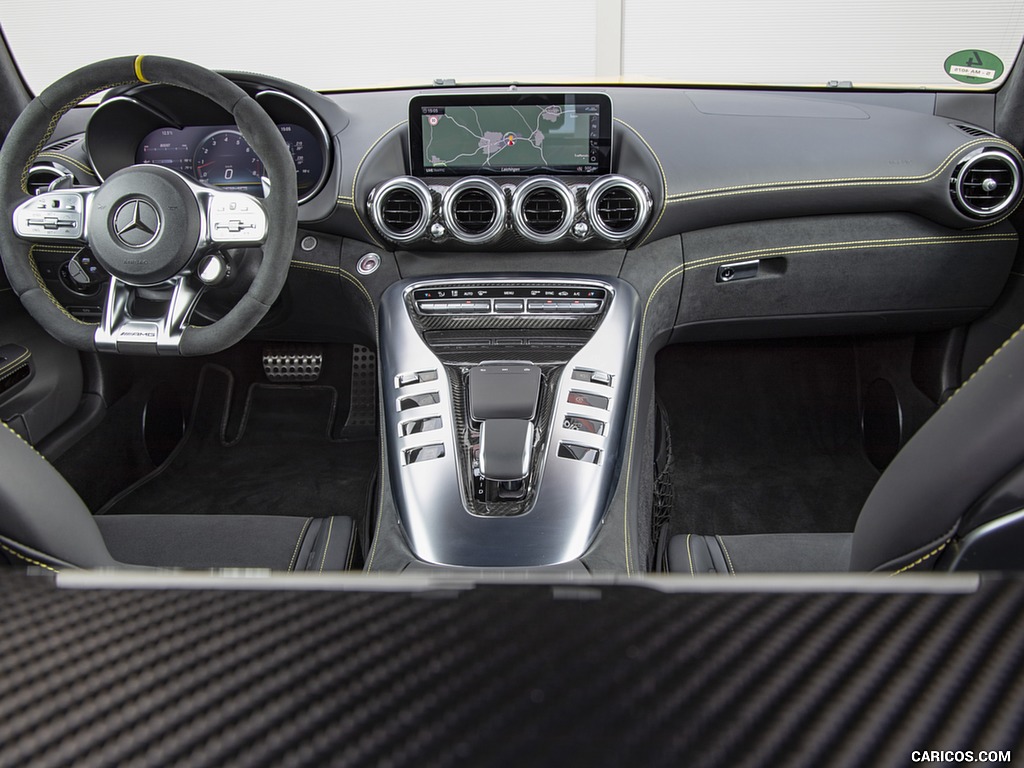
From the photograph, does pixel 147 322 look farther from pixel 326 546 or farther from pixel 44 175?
pixel 44 175

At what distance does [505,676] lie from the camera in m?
0.43

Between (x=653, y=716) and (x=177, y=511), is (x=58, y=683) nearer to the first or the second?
(x=653, y=716)

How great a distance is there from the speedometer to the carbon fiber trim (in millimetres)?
1843

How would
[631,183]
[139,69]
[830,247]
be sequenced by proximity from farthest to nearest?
1. [830,247]
2. [631,183]
3. [139,69]

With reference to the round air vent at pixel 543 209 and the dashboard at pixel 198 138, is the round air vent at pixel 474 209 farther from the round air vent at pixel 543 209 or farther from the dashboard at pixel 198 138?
the dashboard at pixel 198 138

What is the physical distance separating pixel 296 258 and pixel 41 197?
748mm

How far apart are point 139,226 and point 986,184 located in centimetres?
213

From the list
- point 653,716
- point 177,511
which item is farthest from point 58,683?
point 177,511

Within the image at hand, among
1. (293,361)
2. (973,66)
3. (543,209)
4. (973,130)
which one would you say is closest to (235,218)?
(543,209)

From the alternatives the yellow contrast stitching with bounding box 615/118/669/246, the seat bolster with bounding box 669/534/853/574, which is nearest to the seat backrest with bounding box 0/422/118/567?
the seat bolster with bounding box 669/534/853/574

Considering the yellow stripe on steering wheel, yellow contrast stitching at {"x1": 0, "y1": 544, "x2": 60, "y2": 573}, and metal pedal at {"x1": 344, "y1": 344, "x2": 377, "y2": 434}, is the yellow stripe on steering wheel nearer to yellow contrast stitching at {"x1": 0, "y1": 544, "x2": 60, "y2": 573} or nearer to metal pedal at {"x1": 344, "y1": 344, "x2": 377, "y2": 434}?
yellow contrast stitching at {"x1": 0, "y1": 544, "x2": 60, "y2": 573}

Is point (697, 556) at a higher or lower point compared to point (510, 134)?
lower

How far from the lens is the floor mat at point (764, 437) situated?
241 centimetres

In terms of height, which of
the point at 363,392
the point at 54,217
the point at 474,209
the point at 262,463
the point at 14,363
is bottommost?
the point at 262,463
